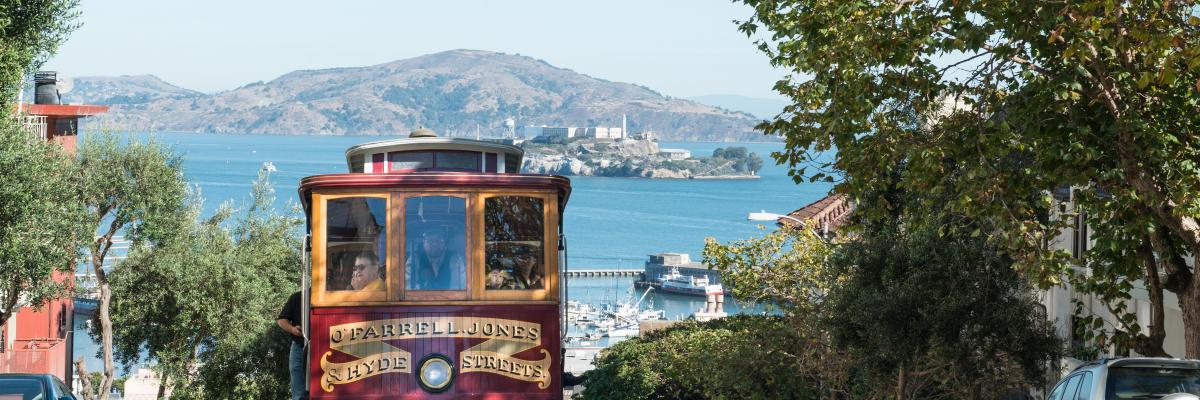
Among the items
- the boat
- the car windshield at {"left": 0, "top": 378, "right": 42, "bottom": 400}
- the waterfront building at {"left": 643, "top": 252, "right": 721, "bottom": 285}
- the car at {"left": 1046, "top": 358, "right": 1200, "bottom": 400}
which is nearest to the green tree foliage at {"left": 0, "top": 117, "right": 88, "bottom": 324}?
the car windshield at {"left": 0, "top": 378, "right": 42, "bottom": 400}

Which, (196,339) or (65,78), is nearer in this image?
(196,339)

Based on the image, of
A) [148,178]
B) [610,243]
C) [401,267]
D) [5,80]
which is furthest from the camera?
[610,243]

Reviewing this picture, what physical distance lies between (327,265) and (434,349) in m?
1.29

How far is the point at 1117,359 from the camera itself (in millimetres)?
12172

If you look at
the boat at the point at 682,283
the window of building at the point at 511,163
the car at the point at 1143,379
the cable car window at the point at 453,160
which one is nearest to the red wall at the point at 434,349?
the cable car window at the point at 453,160

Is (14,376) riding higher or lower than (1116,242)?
lower

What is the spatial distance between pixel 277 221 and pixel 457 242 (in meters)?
21.8

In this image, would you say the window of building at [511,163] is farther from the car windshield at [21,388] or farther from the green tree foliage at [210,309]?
the green tree foliage at [210,309]

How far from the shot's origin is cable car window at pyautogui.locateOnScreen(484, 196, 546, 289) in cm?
1408

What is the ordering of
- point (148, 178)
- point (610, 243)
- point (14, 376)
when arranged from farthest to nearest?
1. point (610, 243)
2. point (148, 178)
3. point (14, 376)

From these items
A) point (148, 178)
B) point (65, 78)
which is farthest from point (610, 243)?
point (148, 178)

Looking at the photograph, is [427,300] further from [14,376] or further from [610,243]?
[610,243]

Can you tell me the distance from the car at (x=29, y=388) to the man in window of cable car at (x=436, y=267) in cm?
431

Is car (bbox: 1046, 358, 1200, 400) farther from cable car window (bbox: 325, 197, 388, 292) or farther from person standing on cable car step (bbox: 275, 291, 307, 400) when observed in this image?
person standing on cable car step (bbox: 275, 291, 307, 400)
